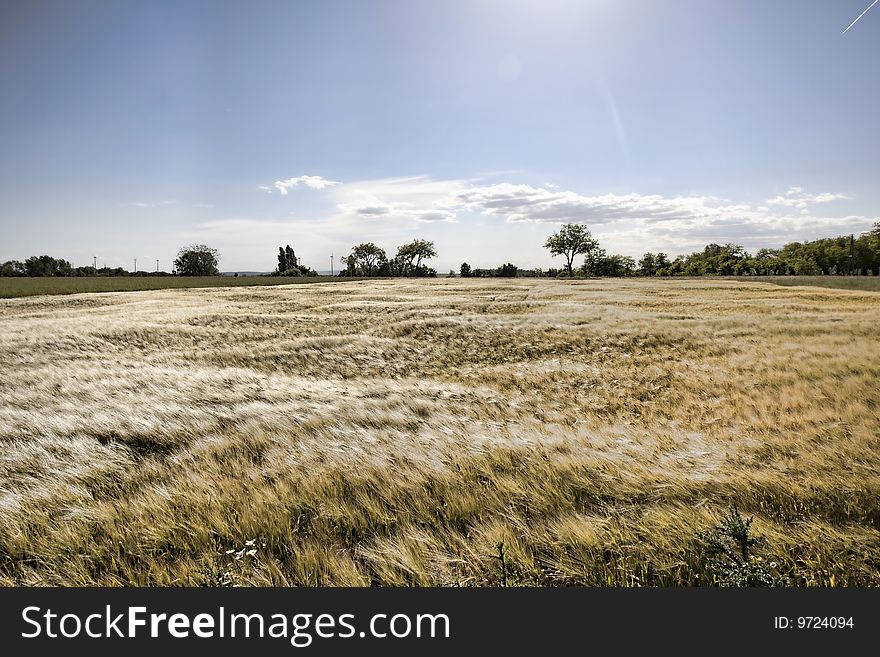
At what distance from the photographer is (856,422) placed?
4.84 m

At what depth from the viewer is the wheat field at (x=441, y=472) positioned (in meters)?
2.65

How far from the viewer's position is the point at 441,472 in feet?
12.6

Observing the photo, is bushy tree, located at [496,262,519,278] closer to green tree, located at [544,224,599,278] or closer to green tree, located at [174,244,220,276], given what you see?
green tree, located at [544,224,599,278]

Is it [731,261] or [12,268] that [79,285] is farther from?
[731,261]

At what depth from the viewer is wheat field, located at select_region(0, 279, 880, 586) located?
265 centimetres

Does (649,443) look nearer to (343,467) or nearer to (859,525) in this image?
(859,525)

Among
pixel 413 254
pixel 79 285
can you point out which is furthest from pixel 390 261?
pixel 79 285

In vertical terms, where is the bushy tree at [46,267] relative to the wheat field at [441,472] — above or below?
above

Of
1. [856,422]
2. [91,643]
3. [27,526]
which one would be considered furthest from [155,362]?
[856,422]

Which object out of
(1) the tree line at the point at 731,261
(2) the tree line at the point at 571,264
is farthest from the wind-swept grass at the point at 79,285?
(1) the tree line at the point at 731,261

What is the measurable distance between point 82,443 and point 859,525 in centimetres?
752

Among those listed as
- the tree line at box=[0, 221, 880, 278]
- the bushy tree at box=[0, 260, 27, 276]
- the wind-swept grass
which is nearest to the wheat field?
the wind-swept grass

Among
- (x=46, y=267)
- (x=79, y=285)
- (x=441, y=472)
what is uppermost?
(x=46, y=267)

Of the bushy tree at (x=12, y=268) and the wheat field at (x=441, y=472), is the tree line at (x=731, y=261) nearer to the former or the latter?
the wheat field at (x=441, y=472)
